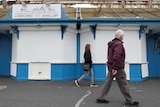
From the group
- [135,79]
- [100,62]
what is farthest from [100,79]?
[135,79]

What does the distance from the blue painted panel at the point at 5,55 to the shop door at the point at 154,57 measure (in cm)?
832

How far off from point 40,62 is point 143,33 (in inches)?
217

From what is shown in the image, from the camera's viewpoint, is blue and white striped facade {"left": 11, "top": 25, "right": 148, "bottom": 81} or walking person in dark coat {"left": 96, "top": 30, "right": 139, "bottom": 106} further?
blue and white striped facade {"left": 11, "top": 25, "right": 148, "bottom": 81}

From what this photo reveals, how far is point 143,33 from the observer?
1148cm

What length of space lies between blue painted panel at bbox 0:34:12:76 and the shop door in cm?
832

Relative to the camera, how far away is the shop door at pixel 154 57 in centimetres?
1286

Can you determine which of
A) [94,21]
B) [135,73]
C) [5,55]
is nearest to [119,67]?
[94,21]

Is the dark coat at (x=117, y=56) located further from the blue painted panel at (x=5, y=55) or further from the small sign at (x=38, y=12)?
the blue painted panel at (x=5, y=55)

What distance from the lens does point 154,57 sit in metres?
12.9

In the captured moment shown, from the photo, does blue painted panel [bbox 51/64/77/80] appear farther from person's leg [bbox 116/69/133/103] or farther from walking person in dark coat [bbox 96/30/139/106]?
person's leg [bbox 116/69/133/103]

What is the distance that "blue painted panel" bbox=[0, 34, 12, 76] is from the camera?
43.7 feet

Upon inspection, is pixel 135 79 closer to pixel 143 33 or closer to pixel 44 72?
pixel 143 33

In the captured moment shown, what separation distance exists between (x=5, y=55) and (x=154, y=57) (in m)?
8.91

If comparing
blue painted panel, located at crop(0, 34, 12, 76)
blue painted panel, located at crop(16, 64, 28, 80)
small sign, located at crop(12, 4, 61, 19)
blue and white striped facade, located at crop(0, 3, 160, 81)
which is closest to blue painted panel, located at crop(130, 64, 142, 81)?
blue and white striped facade, located at crop(0, 3, 160, 81)
